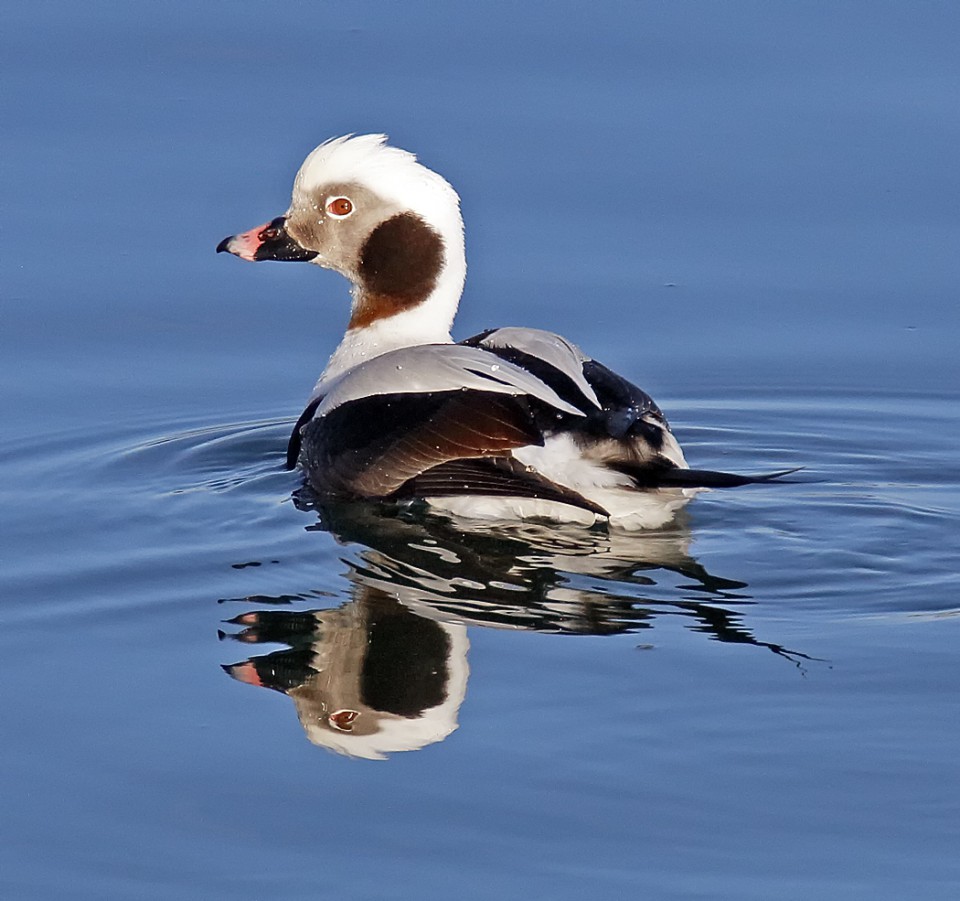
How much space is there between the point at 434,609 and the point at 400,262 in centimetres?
170

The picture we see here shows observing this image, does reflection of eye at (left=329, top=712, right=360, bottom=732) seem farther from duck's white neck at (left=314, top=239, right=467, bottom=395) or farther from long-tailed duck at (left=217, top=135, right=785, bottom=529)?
duck's white neck at (left=314, top=239, right=467, bottom=395)

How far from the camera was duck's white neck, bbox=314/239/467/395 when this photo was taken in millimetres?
6418

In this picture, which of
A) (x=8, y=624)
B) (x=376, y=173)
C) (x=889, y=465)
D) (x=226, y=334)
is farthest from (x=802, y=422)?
(x=8, y=624)

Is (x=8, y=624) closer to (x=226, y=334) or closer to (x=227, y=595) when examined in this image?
(x=227, y=595)

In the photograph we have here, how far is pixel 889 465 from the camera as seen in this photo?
20.4ft

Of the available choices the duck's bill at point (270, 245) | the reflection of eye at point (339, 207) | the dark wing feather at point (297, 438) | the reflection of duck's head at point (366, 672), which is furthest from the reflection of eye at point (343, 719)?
the duck's bill at point (270, 245)

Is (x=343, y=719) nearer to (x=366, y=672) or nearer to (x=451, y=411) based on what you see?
(x=366, y=672)

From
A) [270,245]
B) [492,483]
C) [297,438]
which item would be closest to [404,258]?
[270,245]

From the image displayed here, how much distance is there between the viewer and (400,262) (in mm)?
6426

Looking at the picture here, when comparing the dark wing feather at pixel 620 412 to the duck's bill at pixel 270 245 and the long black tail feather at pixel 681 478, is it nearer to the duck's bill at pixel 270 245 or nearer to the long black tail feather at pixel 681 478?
the long black tail feather at pixel 681 478

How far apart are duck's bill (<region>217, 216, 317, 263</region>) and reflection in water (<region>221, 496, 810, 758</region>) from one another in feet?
3.83

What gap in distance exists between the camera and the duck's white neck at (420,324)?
21.1ft

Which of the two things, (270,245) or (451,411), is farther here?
(270,245)

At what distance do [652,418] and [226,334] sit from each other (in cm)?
229
